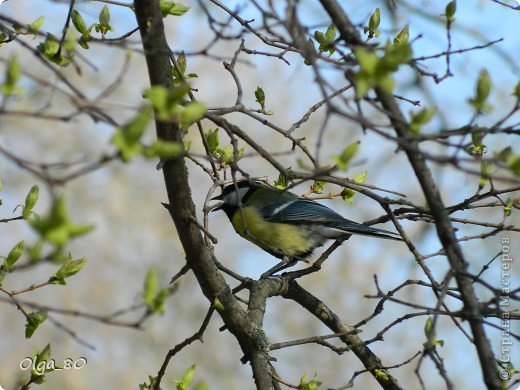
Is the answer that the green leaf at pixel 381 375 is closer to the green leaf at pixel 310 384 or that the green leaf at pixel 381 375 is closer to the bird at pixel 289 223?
the green leaf at pixel 310 384

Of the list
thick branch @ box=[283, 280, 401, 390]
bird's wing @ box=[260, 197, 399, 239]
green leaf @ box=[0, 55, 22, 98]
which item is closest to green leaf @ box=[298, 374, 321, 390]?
thick branch @ box=[283, 280, 401, 390]

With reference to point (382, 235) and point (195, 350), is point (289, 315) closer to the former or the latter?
point (195, 350)

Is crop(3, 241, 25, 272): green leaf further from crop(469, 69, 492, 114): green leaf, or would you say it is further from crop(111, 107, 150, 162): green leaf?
crop(469, 69, 492, 114): green leaf

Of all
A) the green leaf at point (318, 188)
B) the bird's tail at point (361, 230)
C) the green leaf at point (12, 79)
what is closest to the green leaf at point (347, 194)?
the green leaf at point (318, 188)

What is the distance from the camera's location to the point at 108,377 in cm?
882

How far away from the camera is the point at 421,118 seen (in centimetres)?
136

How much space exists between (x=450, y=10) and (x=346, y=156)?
730mm

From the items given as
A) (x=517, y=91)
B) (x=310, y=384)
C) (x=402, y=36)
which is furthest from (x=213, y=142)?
(x=517, y=91)

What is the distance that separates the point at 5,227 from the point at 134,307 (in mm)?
7803

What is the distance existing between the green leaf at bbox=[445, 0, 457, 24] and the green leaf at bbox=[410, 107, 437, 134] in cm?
71

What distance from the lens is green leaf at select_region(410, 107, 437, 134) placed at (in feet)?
4.44

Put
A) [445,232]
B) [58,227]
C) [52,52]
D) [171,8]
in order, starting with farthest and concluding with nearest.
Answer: [171,8]
[52,52]
[445,232]
[58,227]

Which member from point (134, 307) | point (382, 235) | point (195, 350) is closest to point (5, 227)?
point (195, 350)

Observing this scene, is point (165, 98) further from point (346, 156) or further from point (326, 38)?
point (326, 38)
